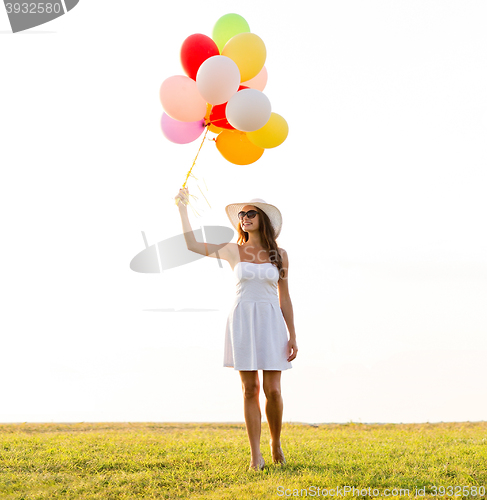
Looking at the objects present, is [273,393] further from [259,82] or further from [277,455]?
[259,82]

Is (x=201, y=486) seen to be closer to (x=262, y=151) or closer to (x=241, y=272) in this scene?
(x=241, y=272)

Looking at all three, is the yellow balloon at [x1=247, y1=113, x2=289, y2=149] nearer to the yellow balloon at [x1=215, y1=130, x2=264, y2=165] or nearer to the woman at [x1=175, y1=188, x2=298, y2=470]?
the yellow balloon at [x1=215, y1=130, x2=264, y2=165]

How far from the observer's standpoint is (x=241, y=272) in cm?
438

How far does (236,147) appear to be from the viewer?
5031mm

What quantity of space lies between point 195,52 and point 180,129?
711 millimetres

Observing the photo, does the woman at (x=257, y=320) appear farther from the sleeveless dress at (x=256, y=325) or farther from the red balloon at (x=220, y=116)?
the red balloon at (x=220, y=116)

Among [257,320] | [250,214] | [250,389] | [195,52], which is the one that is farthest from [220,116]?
[250,389]

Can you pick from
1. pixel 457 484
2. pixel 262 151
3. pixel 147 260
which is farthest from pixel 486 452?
pixel 147 260

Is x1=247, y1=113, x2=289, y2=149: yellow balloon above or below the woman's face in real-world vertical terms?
above

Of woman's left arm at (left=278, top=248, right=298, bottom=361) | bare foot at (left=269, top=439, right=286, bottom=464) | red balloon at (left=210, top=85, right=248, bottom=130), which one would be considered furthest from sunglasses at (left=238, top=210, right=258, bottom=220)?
bare foot at (left=269, top=439, right=286, bottom=464)

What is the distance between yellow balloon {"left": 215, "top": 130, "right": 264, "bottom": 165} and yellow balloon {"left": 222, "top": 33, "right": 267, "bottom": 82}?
56 centimetres

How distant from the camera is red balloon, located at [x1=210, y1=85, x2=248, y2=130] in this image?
4.79 metres

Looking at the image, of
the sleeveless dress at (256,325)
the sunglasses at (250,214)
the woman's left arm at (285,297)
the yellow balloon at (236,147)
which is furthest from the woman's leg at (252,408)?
the yellow balloon at (236,147)

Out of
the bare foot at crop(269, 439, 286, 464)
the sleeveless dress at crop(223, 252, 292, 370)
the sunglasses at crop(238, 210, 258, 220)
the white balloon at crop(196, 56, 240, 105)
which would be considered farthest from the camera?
the sunglasses at crop(238, 210, 258, 220)
